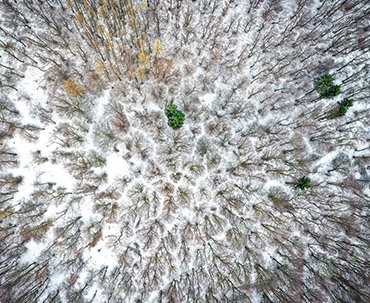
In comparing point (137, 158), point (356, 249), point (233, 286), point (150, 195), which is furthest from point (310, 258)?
point (137, 158)

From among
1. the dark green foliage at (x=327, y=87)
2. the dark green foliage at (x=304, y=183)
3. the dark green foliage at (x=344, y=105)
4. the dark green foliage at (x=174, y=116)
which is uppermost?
the dark green foliage at (x=174, y=116)

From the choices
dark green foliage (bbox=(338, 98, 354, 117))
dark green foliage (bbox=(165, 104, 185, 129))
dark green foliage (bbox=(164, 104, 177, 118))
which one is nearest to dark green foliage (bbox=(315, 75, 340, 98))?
dark green foliage (bbox=(338, 98, 354, 117))

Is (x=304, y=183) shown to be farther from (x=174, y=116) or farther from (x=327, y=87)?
(x=174, y=116)

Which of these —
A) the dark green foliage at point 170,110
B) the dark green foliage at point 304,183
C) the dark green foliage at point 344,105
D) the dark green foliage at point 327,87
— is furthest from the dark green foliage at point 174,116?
the dark green foliage at point 344,105

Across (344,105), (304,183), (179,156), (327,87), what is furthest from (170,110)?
(344,105)

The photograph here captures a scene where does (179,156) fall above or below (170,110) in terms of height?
below

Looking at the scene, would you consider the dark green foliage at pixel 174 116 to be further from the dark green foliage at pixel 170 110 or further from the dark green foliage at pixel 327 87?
the dark green foliage at pixel 327 87

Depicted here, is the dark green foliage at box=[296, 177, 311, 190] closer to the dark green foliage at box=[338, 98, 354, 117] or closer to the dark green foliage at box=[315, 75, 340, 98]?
the dark green foliage at box=[338, 98, 354, 117]
